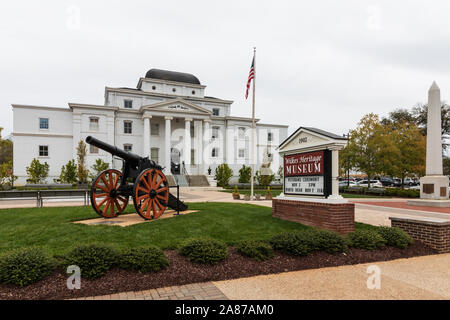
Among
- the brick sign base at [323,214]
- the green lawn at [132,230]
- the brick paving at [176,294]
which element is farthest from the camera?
the brick sign base at [323,214]

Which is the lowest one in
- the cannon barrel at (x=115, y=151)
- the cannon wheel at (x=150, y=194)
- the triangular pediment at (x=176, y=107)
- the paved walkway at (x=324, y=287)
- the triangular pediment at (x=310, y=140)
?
the paved walkway at (x=324, y=287)

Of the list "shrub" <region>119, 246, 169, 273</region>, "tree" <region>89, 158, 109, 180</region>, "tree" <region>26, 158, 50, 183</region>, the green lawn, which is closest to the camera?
"shrub" <region>119, 246, 169, 273</region>

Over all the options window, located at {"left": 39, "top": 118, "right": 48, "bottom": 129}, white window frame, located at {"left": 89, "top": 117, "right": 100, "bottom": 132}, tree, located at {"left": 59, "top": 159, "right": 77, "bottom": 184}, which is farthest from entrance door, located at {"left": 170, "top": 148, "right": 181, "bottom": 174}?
window, located at {"left": 39, "top": 118, "right": 48, "bottom": 129}

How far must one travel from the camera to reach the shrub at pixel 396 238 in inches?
258

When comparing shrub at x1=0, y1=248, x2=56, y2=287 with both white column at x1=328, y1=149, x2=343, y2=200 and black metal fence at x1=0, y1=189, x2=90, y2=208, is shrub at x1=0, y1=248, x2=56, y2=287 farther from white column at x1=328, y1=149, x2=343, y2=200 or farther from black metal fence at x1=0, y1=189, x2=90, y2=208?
black metal fence at x1=0, y1=189, x2=90, y2=208

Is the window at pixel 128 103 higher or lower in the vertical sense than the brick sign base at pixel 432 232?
higher

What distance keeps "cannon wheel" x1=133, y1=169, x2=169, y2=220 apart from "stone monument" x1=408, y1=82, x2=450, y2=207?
50.9 feet

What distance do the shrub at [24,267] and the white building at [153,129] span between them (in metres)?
28.4

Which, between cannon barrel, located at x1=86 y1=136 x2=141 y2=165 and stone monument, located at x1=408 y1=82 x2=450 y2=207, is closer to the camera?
cannon barrel, located at x1=86 y1=136 x2=141 y2=165

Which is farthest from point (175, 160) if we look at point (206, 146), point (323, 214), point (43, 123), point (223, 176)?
point (323, 214)

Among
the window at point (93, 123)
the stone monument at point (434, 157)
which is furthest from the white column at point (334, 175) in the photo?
the window at point (93, 123)

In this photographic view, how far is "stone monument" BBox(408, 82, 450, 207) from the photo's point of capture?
1716cm

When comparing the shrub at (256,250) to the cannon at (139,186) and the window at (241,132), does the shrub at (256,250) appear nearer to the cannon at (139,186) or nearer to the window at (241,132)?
the cannon at (139,186)
